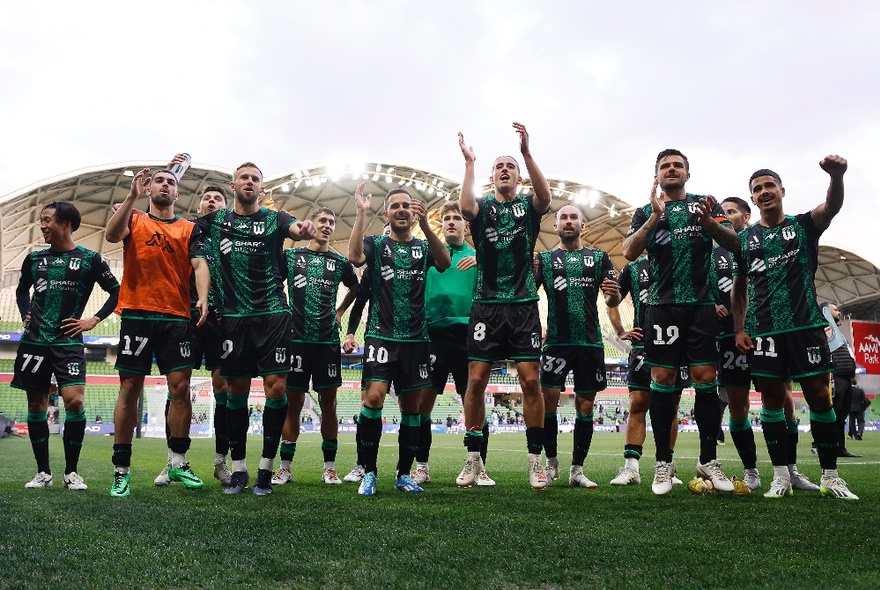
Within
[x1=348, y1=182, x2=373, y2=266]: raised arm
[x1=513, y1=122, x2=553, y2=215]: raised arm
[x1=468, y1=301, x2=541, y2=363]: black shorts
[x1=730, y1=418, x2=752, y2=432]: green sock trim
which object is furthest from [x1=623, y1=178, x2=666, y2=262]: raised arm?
[x1=348, y1=182, x2=373, y2=266]: raised arm

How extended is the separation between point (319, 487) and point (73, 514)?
7.23 feet

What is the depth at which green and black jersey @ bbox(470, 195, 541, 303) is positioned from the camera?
5.47m

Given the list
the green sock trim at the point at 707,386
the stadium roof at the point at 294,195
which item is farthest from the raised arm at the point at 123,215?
the stadium roof at the point at 294,195

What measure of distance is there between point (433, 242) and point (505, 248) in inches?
23.0

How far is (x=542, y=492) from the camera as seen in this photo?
5.15 m

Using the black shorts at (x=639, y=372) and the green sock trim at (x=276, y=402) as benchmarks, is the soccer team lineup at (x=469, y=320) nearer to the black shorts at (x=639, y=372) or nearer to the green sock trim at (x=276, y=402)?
the green sock trim at (x=276, y=402)

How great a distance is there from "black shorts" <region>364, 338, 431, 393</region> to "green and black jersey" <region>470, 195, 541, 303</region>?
662 mm

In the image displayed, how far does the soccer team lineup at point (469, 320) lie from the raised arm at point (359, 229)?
0.02 meters

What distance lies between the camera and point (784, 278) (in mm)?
4871

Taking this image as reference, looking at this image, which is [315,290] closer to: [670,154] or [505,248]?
[505,248]

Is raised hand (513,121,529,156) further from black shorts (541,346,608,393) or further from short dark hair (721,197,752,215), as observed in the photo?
short dark hair (721,197,752,215)

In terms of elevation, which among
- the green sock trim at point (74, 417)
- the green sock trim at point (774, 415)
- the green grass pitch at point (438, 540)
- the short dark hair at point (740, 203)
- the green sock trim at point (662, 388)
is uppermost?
the short dark hair at point (740, 203)

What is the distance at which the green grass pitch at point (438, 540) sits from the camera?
2.38 m

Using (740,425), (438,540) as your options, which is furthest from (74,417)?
(740,425)
